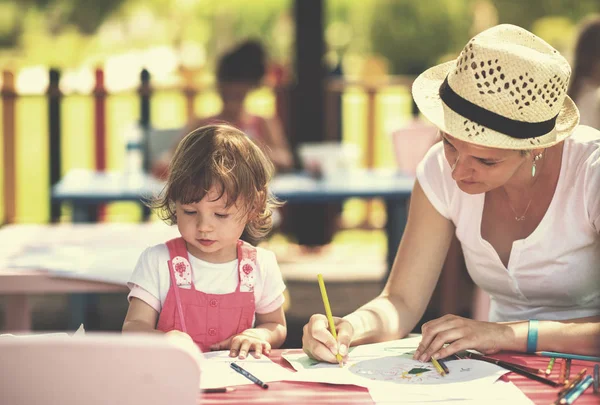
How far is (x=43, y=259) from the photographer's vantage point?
9.22 feet

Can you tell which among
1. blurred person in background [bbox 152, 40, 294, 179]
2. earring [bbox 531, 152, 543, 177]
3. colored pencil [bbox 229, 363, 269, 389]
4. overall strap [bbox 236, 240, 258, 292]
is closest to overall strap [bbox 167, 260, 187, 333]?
overall strap [bbox 236, 240, 258, 292]

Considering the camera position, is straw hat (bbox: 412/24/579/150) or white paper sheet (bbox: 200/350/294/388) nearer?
white paper sheet (bbox: 200/350/294/388)

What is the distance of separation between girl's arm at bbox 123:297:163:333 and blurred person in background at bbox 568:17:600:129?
329 cm

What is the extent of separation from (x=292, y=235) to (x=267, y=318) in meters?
4.77

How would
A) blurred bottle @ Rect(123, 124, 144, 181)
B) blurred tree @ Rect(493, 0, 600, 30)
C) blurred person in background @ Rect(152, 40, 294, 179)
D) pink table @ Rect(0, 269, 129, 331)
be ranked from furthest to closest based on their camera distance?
blurred tree @ Rect(493, 0, 600, 30) → blurred bottle @ Rect(123, 124, 144, 181) → blurred person in background @ Rect(152, 40, 294, 179) → pink table @ Rect(0, 269, 129, 331)

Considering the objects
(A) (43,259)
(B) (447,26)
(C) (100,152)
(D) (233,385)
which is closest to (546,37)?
(B) (447,26)

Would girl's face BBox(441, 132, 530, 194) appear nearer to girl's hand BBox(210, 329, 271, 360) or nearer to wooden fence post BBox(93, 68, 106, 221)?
girl's hand BBox(210, 329, 271, 360)

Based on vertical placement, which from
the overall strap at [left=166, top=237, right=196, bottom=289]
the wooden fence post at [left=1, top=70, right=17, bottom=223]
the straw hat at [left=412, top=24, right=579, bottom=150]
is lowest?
the wooden fence post at [left=1, top=70, right=17, bottom=223]

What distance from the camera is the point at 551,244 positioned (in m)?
2.16

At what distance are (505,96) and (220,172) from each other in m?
0.60

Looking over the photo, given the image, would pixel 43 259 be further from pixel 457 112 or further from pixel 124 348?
pixel 124 348

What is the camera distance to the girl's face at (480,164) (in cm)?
193

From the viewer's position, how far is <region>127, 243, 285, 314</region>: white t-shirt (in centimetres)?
200

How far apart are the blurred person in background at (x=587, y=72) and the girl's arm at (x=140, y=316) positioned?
3292 mm
